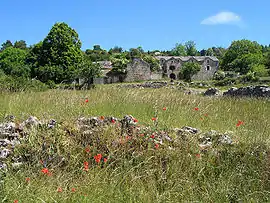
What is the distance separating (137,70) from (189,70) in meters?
11.5

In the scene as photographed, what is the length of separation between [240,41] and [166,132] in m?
78.4

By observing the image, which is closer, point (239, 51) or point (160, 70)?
point (160, 70)

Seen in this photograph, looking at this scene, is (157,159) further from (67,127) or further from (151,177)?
(67,127)

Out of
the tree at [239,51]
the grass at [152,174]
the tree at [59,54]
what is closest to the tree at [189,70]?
the tree at [239,51]

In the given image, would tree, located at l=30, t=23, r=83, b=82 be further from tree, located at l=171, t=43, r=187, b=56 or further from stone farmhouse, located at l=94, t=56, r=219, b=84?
tree, located at l=171, t=43, r=187, b=56

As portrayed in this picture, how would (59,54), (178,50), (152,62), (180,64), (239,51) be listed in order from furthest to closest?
(178,50), (239,51), (180,64), (152,62), (59,54)

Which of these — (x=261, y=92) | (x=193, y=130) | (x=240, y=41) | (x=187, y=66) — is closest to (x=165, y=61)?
(x=187, y=66)

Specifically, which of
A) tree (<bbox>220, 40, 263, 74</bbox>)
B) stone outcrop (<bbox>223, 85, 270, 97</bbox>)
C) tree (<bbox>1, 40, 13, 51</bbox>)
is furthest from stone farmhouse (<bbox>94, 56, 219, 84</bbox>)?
tree (<bbox>1, 40, 13, 51</bbox>)

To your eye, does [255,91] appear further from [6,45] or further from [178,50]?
[6,45]

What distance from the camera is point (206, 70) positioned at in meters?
58.7

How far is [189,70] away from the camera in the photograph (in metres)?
55.6

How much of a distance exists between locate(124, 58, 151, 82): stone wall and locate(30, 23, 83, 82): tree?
29.5ft

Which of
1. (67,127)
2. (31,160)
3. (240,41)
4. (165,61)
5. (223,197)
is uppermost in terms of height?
(240,41)

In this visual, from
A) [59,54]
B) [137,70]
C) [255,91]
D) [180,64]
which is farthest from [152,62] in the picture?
[255,91]
